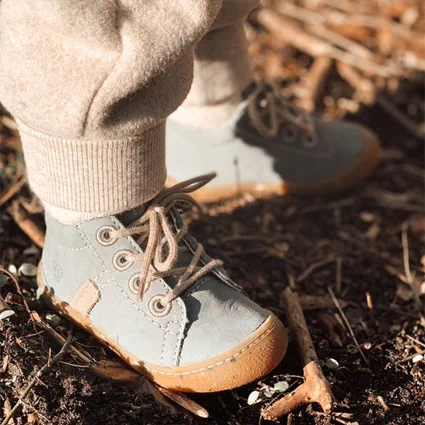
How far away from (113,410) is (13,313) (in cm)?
26

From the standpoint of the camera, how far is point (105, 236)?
1400mm

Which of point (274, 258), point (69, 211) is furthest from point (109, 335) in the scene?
point (274, 258)

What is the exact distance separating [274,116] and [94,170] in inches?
33.0

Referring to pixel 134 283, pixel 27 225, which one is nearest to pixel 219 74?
pixel 27 225

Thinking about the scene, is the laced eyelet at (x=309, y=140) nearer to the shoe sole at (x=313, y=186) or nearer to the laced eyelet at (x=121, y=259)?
the shoe sole at (x=313, y=186)

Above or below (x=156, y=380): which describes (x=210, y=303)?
above

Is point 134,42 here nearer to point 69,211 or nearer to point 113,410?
point 69,211

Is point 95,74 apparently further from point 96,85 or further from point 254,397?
point 254,397

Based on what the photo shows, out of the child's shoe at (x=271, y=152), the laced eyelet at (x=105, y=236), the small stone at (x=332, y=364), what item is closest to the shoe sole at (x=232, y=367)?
the small stone at (x=332, y=364)

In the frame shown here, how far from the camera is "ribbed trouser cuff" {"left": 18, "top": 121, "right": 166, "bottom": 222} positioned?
4.24ft

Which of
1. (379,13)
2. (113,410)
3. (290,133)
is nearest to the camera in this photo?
(113,410)

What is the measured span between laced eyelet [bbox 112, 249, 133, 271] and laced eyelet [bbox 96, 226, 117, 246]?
0.08 feet

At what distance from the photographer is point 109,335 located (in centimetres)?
145

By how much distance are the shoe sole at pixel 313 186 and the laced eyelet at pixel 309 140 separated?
4.2 inches
